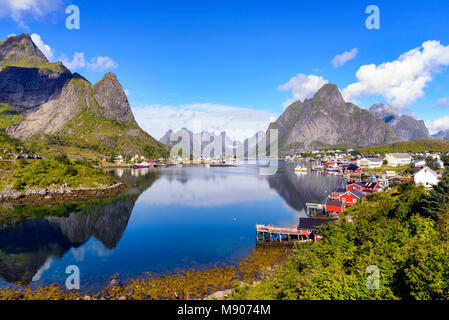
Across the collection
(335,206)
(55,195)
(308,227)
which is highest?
(55,195)

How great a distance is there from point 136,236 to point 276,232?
24.1 metres

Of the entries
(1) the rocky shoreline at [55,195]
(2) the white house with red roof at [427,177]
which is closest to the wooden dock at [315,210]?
(2) the white house with red roof at [427,177]

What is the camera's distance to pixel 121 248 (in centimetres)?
3959

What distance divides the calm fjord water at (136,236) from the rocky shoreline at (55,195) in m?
7.33

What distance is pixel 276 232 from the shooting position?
139ft

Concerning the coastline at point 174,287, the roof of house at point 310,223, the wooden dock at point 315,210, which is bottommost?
the coastline at point 174,287

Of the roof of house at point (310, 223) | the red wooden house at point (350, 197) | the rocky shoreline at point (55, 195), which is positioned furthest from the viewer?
the rocky shoreline at point (55, 195)

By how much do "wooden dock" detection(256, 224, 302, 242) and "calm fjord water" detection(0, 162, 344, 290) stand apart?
2201mm

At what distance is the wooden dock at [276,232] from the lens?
139ft

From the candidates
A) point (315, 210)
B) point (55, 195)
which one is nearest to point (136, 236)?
point (315, 210)

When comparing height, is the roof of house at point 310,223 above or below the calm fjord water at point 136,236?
above

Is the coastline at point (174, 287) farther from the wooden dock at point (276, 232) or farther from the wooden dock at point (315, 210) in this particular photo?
the wooden dock at point (315, 210)

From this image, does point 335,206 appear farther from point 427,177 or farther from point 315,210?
point 427,177
